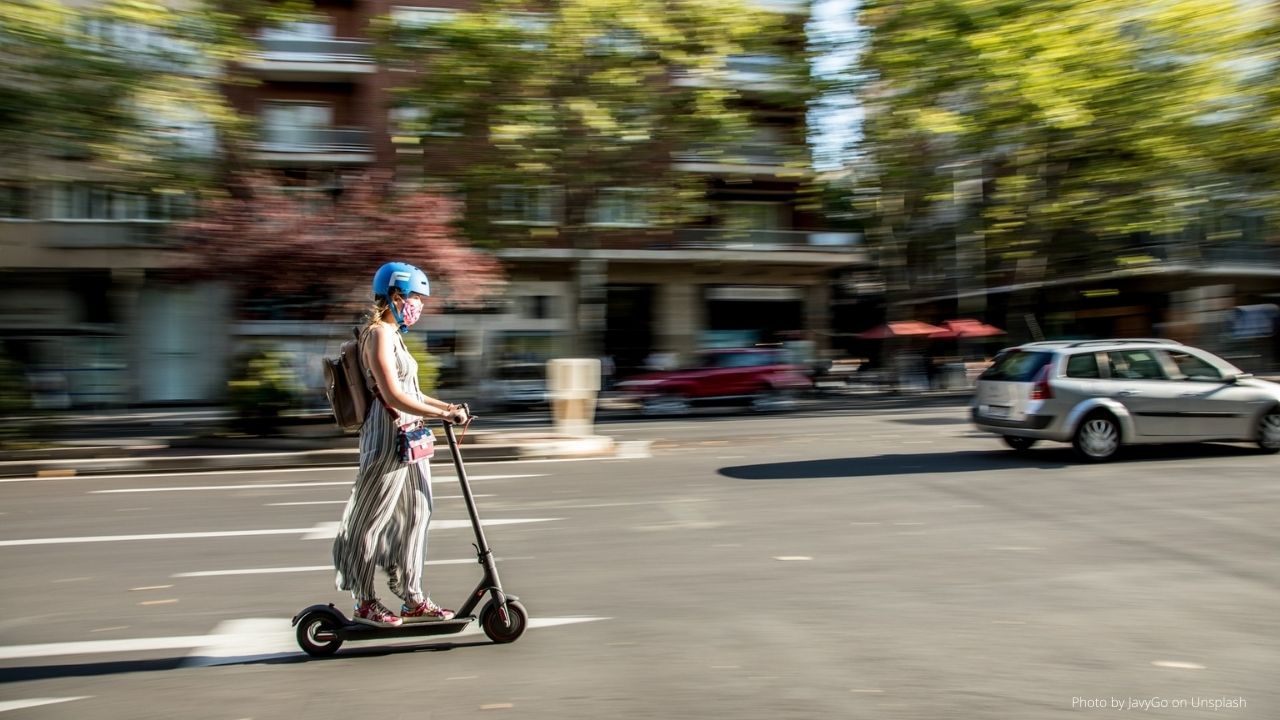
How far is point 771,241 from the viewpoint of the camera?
3594 centimetres

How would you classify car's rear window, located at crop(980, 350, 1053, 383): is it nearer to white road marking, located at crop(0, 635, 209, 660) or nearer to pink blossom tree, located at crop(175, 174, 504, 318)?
pink blossom tree, located at crop(175, 174, 504, 318)

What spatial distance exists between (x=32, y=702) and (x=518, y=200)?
19476mm

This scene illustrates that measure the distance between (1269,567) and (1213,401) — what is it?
5.79 m

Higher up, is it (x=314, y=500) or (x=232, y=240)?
(x=232, y=240)

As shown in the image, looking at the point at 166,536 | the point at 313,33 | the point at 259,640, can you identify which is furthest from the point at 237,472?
the point at 313,33

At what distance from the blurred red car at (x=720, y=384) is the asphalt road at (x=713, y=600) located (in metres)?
12.9

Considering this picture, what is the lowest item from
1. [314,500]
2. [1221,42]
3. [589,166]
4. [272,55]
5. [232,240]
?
[314,500]

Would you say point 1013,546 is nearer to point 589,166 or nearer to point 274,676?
point 274,676

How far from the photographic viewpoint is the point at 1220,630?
4895 mm

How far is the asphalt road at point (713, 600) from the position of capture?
4.13m

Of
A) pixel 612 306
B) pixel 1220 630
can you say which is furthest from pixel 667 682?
pixel 612 306

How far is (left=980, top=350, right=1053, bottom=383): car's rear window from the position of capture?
11.5 metres

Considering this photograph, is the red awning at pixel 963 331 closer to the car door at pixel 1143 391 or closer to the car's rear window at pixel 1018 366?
the car's rear window at pixel 1018 366

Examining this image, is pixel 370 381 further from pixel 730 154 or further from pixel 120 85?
pixel 730 154
